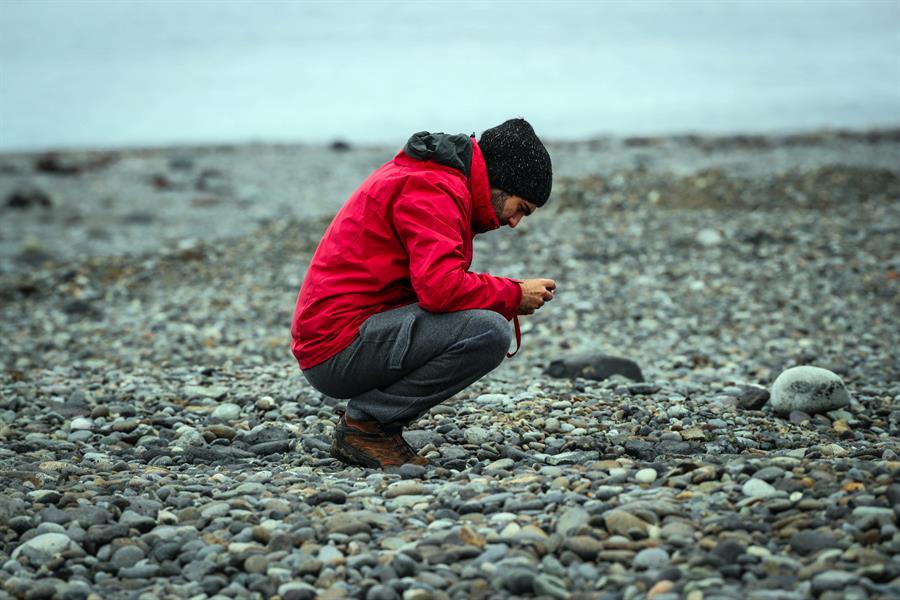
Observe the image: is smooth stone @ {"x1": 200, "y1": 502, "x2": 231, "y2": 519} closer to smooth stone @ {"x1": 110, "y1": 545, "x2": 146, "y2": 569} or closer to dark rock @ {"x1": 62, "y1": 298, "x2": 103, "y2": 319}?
smooth stone @ {"x1": 110, "y1": 545, "x2": 146, "y2": 569}

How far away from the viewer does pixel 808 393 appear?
596 centimetres

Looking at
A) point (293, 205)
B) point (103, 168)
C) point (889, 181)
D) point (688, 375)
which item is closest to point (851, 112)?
point (889, 181)

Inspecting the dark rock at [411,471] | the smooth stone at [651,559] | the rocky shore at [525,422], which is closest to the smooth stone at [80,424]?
the rocky shore at [525,422]

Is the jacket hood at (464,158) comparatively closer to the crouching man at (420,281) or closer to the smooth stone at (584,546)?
the crouching man at (420,281)

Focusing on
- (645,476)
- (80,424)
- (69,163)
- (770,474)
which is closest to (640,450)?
(645,476)

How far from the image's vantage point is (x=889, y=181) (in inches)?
541

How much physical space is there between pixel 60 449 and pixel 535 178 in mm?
3039

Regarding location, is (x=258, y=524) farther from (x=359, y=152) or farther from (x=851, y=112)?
(x=851, y=112)

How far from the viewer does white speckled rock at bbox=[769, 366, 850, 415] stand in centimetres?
596

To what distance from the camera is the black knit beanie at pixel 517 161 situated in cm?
454

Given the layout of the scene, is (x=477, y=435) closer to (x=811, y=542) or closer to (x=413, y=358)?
(x=413, y=358)

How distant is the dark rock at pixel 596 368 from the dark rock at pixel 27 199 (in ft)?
39.0

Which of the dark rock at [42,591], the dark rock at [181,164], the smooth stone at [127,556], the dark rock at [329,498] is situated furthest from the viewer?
the dark rock at [181,164]

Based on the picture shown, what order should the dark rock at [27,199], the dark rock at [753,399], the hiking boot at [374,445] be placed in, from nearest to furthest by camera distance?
the hiking boot at [374,445] < the dark rock at [753,399] < the dark rock at [27,199]
